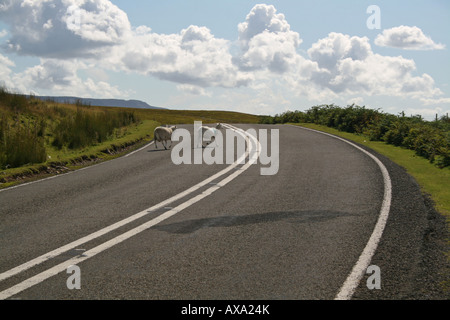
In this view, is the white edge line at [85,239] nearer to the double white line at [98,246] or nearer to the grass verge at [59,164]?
the double white line at [98,246]

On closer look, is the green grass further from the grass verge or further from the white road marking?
the grass verge

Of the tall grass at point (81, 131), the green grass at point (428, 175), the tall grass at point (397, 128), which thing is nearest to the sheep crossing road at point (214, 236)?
the green grass at point (428, 175)

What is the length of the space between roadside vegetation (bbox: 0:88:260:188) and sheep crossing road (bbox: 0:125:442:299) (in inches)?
134

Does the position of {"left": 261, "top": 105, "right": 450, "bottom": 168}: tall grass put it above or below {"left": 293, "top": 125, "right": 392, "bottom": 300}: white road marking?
above

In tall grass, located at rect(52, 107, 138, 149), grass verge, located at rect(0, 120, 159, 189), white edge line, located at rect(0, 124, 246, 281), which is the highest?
tall grass, located at rect(52, 107, 138, 149)

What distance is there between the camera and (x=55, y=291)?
4523 mm

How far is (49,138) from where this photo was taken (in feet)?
70.0

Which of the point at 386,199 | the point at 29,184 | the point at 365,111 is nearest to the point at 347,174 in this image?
the point at 386,199

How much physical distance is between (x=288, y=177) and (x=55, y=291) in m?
7.78

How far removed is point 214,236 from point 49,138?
17.3 m

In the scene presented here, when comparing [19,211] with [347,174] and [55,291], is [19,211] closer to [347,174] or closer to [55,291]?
[55,291]

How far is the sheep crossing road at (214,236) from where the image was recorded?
15.3 feet

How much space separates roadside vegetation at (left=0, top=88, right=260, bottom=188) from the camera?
14539 mm

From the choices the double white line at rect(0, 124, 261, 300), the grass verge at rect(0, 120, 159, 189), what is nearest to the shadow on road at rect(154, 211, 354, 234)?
the double white line at rect(0, 124, 261, 300)
